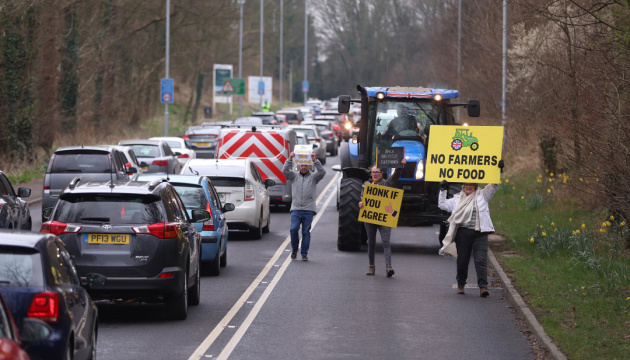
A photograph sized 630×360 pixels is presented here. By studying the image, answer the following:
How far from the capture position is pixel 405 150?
19.4 m

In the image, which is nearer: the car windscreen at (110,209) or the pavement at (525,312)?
the pavement at (525,312)

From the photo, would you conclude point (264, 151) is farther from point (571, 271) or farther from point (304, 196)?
point (571, 271)

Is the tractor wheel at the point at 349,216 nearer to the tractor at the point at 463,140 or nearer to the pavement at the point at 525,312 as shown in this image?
the pavement at the point at 525,312

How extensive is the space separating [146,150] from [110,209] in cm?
1983

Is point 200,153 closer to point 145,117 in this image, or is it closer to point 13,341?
point 145,117

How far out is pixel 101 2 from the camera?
5006 cm

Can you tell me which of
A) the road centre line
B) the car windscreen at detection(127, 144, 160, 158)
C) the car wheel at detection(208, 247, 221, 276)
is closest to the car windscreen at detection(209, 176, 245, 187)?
the road centre line

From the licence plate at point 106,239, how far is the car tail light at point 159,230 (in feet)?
0.53

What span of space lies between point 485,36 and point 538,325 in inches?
1140

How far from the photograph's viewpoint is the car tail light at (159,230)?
11.4 m

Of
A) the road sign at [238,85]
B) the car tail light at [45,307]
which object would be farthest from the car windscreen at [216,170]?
the road sign at [238,85]

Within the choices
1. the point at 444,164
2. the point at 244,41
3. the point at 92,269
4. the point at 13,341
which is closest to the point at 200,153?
the point at 444,164

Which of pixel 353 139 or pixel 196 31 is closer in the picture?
pixel 353 139

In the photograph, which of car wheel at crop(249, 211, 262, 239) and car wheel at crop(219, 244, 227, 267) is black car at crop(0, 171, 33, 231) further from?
car wheel at crop(249, 211, 262, 239)
